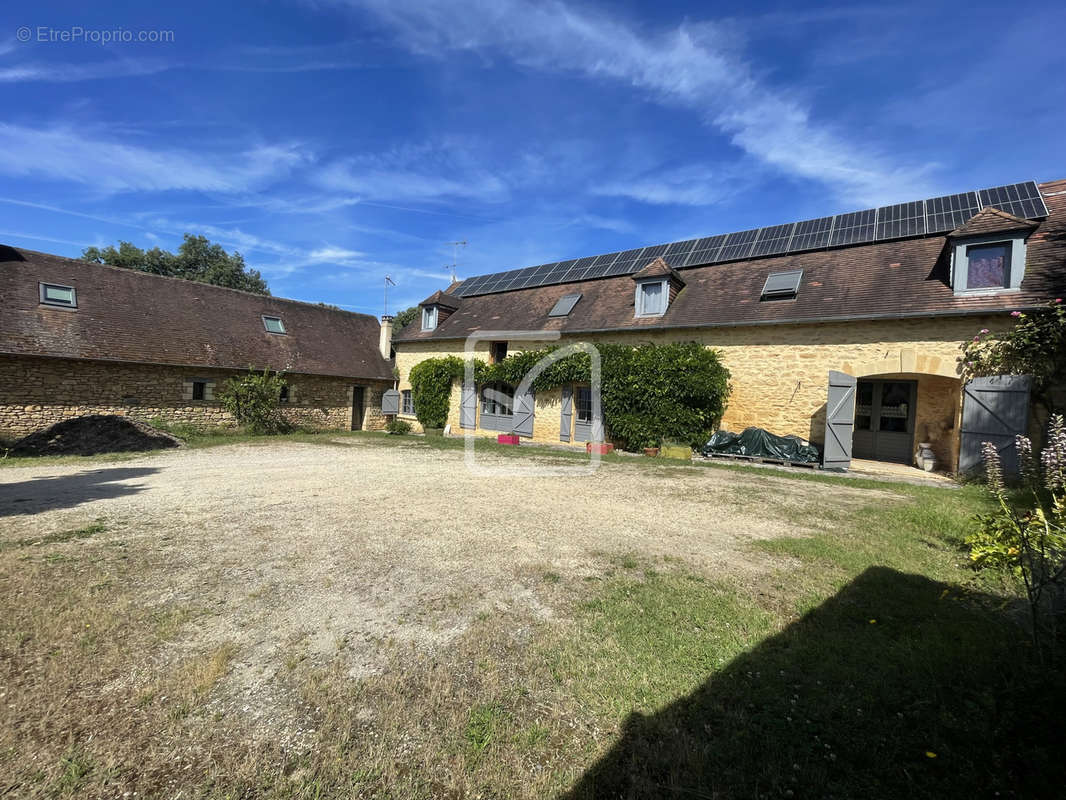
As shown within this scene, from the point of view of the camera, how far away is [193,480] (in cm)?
760

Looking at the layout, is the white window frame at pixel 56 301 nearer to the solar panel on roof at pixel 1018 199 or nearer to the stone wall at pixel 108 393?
the stone wall at pixel 108 393

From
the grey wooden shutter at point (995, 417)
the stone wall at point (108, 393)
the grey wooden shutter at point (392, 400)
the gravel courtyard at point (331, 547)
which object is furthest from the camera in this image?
the grey wooden shutter at point (392, 400)

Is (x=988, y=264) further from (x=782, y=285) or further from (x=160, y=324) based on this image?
(x=160, y=324)

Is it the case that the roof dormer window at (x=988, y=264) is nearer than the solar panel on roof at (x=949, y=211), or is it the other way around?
the roof dormer window at (x=988, y=264)

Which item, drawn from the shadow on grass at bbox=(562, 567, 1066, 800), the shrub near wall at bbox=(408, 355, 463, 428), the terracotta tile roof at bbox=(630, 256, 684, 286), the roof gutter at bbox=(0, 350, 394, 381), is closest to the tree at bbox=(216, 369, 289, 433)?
the roof gutter at bbox=(0, 350, 394, 381)

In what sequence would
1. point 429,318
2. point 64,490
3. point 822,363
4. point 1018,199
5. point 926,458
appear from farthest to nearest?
point 429,318 < point 822,363 < point 1018,199 < point 926,458 < point 64,490

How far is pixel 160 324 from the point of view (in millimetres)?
14898

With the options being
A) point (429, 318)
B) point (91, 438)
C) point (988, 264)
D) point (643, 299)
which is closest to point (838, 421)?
Result: point (988, 264)

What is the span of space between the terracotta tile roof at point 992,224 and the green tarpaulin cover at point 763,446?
18.6 ft

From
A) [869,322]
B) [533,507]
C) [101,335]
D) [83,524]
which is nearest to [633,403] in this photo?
[869,322]

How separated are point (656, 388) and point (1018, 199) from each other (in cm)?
977

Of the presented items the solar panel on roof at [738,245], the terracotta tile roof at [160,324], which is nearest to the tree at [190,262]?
the terracotta tile roof at [160,324]

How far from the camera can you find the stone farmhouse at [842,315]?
9.68 m

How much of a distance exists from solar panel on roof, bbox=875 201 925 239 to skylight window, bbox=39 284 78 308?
23586 mm
